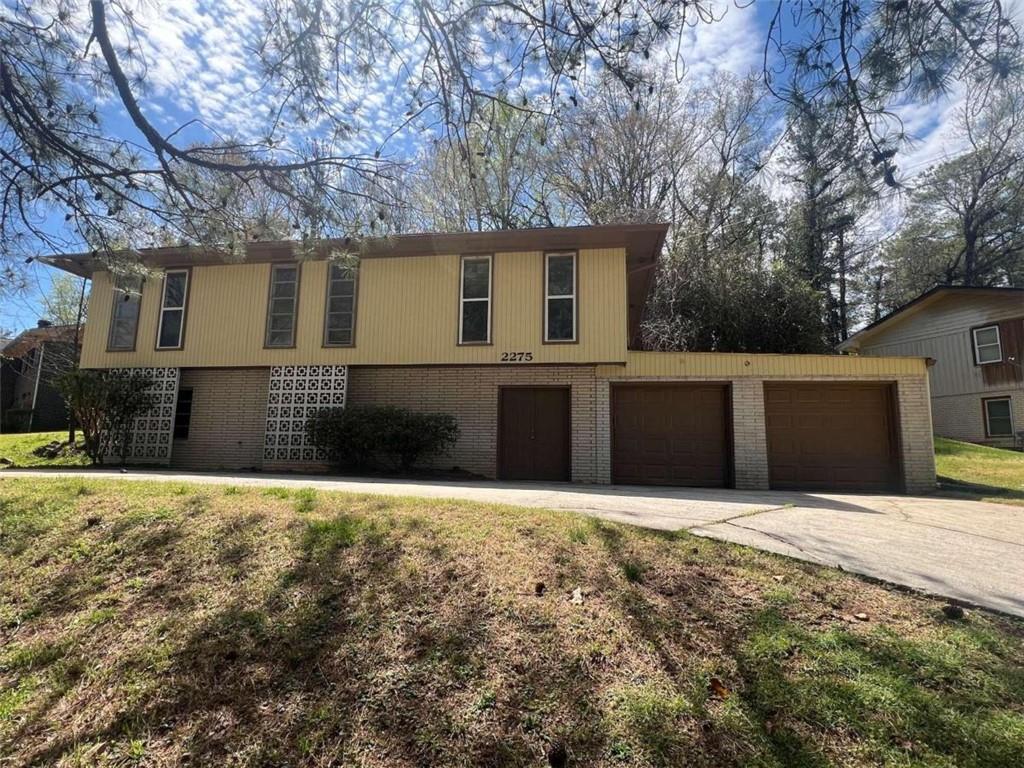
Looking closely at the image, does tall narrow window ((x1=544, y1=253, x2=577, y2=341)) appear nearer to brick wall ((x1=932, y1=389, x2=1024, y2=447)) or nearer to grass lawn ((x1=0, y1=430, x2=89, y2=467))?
grass lawn ((x1=0, y1=430, x2=89, y2=467))

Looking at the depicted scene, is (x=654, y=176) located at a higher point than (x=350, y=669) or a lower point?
higher

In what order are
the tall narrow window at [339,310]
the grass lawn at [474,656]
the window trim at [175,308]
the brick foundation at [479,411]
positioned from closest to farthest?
the grass lawn at [474,656]
the brick foundation at [479,411]
the tall narrow window at [339,310]
the window trim at [175,308]

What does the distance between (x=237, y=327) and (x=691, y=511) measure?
1109 cm

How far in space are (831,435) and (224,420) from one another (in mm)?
13260

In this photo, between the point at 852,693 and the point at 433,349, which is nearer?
the point at 852,693

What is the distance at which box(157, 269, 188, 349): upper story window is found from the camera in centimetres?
1307

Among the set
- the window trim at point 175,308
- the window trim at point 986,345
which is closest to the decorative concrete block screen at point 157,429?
the window trim at point 175,308

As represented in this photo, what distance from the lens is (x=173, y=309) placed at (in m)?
13.2

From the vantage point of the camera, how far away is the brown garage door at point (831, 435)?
1102 cm

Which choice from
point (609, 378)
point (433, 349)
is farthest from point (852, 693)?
point (433, 349)

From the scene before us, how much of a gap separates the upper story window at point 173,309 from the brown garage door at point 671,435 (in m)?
10.3

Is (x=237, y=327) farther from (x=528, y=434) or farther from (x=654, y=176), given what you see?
(x=654, y=176)

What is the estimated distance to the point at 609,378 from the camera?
11422 millimetres

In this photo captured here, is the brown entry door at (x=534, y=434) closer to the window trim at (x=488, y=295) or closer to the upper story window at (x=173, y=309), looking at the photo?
the window trim at (x=488, y=295)
